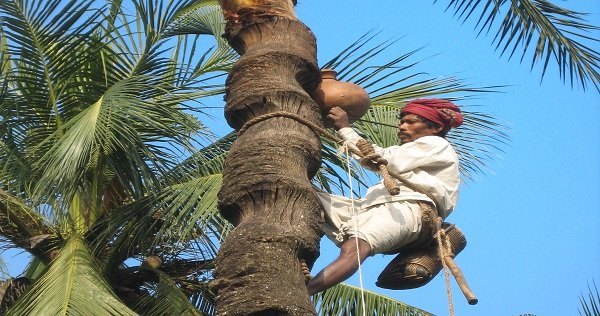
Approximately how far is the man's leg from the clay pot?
56 centimetres

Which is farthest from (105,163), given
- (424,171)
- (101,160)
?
(424,171)

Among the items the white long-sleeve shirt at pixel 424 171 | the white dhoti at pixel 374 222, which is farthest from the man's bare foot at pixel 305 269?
the white long-sleeve shirt at pixel 424 171

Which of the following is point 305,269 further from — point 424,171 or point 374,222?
point 424,171

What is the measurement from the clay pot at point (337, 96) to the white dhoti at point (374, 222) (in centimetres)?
36

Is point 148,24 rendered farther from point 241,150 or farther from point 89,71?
point 241,150

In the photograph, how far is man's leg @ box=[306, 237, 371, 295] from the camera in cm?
478

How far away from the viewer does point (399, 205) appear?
5297 millimetres

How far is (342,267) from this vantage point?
4.88 m

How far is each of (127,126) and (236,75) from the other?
2851 millimetres

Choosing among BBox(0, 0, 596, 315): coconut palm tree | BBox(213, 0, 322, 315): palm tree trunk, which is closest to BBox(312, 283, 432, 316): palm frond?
BBox(0, 0, 596, 315): coconut palm tree

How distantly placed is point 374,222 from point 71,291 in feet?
6.81

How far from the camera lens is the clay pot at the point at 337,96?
17.2ft

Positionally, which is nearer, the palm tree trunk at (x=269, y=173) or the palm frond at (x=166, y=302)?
the palm tree trunk at (x=269, y=173)

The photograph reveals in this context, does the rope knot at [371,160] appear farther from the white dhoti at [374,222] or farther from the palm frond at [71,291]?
the palm frond at [71,291]
